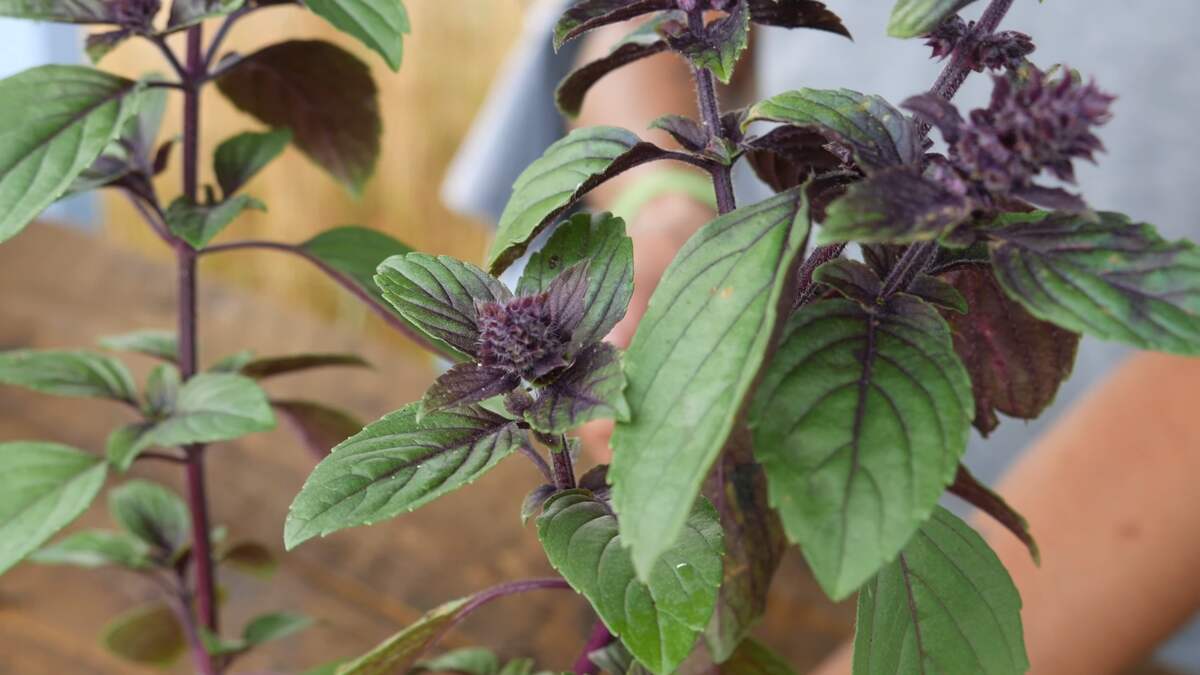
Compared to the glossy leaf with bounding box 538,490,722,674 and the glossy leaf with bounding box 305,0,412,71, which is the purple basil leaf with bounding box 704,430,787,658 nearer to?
the glossy leaf with bounding box 538,490,722,674

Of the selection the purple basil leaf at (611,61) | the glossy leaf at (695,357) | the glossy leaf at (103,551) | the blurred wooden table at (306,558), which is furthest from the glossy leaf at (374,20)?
the blurred wooden table at (306,558)

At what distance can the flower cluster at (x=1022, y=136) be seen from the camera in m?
0.24

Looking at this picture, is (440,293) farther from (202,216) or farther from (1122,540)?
(1122,540)

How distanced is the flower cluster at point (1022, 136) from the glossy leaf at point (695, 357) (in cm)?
4

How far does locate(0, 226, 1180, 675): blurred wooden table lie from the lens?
31.0 inches

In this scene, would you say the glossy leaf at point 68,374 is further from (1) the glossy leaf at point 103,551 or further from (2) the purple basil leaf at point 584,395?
(2) the purple basil leaf at point 584,395

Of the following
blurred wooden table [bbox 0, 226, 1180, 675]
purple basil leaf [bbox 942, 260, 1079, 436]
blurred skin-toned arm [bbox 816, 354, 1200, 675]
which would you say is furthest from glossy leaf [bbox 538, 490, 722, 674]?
blurred skin-toned arm [bbox 816, 354, 1200, 675]

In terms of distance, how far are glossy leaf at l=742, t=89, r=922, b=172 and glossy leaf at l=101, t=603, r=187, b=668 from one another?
511 millimetres

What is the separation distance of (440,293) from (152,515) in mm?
352

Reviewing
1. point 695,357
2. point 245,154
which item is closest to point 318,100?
point 245,154

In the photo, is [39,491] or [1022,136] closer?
[1022,136]

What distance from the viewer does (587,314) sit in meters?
0.32

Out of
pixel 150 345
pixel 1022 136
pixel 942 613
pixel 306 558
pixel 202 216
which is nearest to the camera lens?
pixel 1022 136

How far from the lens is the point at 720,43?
321mm
